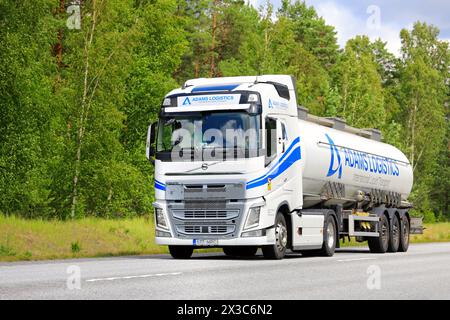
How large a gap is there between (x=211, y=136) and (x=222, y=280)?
21.9 ft

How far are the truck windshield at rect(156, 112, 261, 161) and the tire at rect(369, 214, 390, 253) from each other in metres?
8.93

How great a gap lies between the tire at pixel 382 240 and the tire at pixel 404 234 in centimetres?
108

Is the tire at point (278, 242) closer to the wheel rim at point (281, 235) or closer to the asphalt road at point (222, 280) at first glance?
the wheel rim at point (281, 235)

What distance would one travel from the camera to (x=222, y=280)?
47.1ft

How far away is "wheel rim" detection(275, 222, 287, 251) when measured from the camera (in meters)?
21.2

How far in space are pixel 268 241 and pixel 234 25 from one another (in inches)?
2215

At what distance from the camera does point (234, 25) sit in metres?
75.6

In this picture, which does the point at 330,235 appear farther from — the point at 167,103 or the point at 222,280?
the point at 222,280

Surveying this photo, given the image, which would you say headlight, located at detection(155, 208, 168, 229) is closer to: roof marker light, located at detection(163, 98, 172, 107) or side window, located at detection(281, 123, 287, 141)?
roof marker light, located at detection(163, 98, 172, 107)

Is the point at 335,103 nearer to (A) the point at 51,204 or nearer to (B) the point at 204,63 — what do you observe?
(B) the point at 204,63

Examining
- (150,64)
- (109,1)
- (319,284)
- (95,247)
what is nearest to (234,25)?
(150,64)
